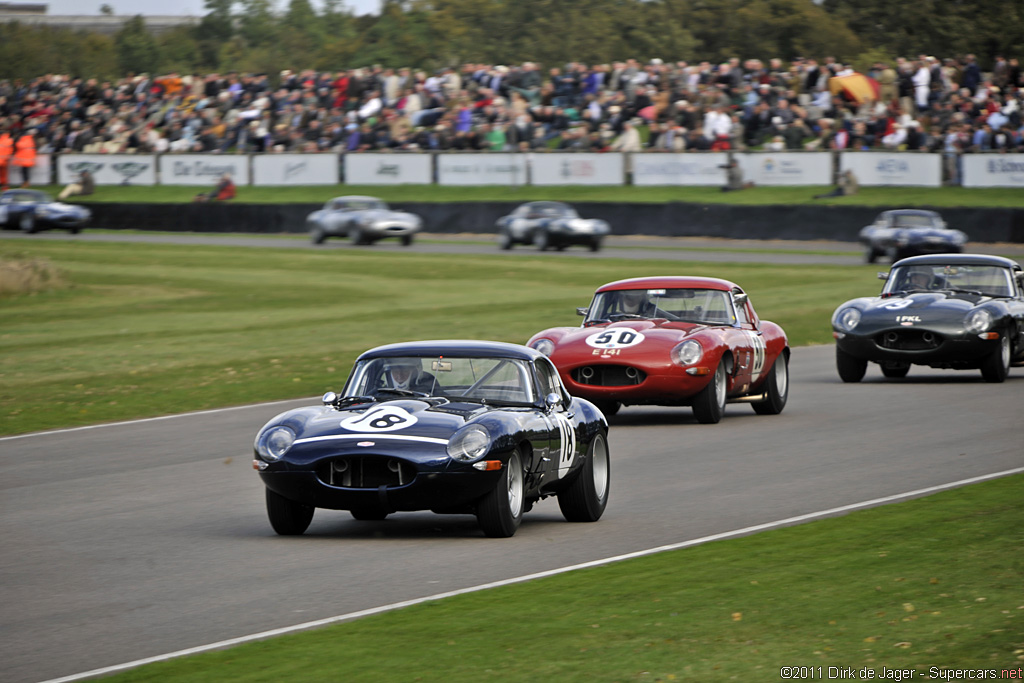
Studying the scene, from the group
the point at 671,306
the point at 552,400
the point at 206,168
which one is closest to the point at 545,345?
the point at 671,306

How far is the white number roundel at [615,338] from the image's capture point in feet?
44.3

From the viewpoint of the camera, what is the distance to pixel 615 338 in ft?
44.7

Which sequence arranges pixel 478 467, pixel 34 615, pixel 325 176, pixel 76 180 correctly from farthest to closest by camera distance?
pixel 76 180 < pixel 325 176 < pixel 478 467 < pixel 34 615

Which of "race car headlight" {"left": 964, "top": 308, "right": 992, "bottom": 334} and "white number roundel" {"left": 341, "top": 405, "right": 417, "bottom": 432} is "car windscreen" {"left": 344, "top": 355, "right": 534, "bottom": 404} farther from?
"race car headlight" {"left": 964, "top": 308, "right": 992, "bottom": 334}

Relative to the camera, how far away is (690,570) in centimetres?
748

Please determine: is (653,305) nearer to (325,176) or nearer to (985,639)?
(985,639)

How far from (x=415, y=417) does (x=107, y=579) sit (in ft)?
6.20

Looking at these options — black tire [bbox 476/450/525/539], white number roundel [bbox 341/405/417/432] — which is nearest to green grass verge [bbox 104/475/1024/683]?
black tire [bbox 476/450/525/539]

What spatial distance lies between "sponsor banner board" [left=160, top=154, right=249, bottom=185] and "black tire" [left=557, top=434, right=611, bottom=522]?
41.7m

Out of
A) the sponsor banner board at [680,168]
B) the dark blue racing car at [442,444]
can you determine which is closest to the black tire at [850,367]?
the dark blue racing car at [442,444]

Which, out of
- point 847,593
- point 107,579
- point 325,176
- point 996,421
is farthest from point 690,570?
point 325,176

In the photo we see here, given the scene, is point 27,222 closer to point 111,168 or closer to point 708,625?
point 111,168

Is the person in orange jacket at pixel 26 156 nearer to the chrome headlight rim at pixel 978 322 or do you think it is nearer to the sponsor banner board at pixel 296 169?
the sponsor banner board at pixel 296 169

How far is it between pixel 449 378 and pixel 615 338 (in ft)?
15.6
